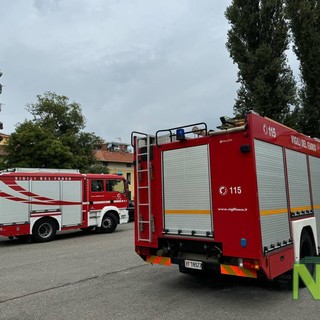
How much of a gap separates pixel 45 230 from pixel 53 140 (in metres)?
17.9

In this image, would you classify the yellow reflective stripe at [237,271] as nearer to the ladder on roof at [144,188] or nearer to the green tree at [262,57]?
the ladder on roof at [144,188]

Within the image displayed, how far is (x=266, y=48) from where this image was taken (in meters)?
17.4

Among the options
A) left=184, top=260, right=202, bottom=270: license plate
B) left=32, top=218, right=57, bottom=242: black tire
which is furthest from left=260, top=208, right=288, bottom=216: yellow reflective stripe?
left=32, top=218, right=57, bottom=242: black tire

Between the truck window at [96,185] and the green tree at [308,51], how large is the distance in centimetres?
1078

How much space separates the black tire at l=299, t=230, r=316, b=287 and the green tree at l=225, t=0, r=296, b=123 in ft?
36.7

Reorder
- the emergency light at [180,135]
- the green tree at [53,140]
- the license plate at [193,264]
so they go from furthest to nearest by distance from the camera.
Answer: the green tree at [53,140]
the emergency light at [180,135]
the license plate at [193,264]

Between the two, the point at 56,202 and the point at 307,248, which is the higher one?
the point at 56,202

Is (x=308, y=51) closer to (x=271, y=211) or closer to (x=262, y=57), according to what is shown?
(x=262, y=57)

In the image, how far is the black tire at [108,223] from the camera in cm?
1672

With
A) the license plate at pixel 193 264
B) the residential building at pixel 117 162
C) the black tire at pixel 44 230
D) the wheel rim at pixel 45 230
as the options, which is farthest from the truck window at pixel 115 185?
the residential building at pixel 117 162

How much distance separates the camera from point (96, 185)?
16.3 meters

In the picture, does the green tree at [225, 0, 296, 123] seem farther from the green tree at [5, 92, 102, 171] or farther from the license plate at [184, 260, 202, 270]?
the green tree at [5, 92, 102, 171]

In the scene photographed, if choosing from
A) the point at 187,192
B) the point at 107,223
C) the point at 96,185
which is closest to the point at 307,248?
the point at 187,192

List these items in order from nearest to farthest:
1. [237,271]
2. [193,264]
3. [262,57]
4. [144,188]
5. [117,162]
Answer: [237,271] → [193,264] → [144,188] → [262,57] → [117,162]
